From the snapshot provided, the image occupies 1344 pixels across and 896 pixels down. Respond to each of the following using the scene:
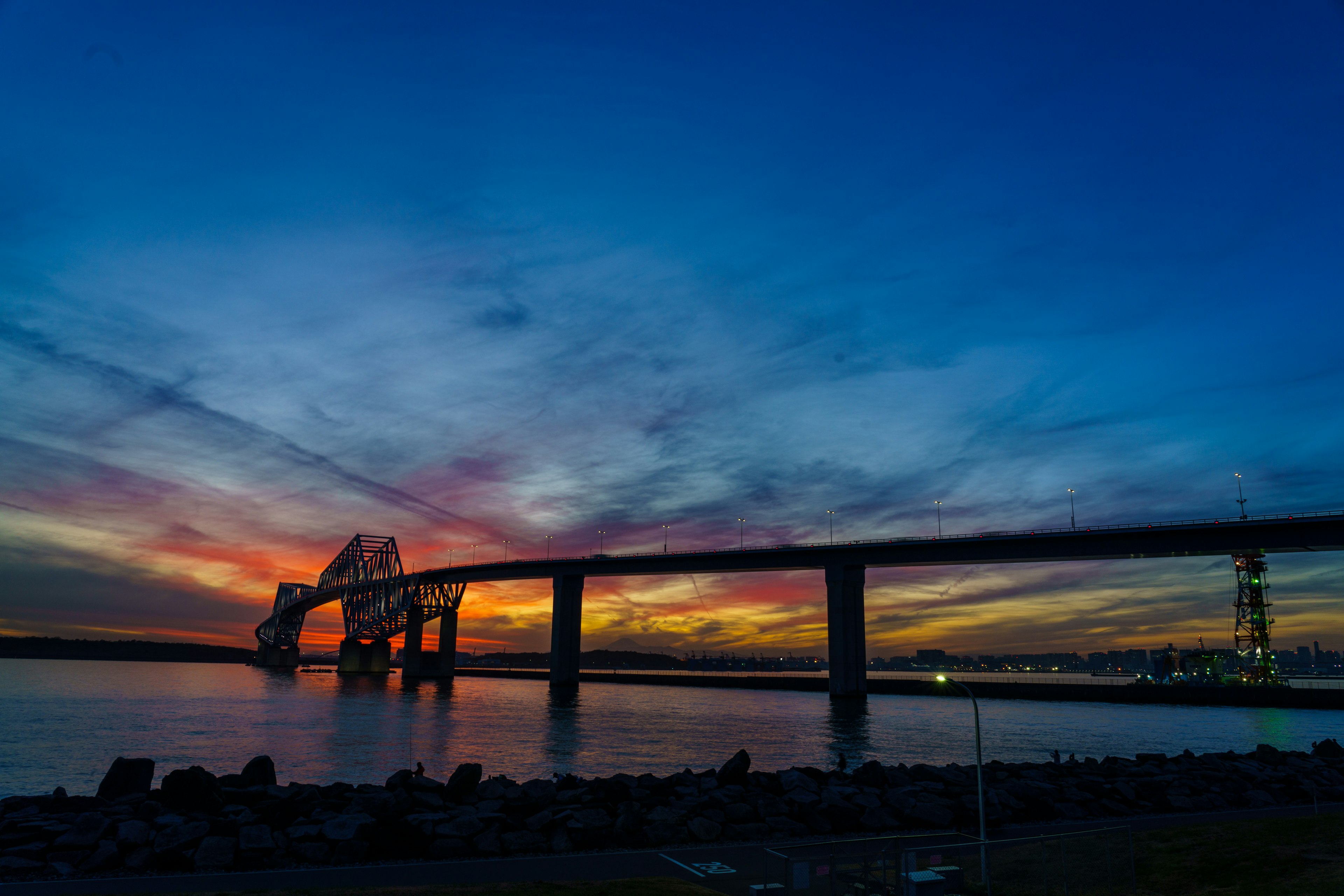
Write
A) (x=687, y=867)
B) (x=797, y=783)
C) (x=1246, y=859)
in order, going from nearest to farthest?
(x=687, y=867)
(x=1246, y=859)
(x=797, y=783)

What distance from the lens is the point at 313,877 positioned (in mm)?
18078

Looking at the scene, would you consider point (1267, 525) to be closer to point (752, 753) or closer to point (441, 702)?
point (752, 753)

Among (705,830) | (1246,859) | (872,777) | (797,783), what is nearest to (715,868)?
(705,830)

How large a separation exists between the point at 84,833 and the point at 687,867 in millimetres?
15521

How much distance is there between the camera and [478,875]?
17984mm

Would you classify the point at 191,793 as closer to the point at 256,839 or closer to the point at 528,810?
the point at 256,839

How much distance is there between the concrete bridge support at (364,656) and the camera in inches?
7618

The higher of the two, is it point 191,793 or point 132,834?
point 191,793

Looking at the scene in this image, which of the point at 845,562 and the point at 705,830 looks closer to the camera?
the point at 705,830

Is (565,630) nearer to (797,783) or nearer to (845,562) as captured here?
(845,562)

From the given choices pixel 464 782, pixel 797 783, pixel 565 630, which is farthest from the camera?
pixel 565 630

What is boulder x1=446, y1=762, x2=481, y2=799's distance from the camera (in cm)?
2639

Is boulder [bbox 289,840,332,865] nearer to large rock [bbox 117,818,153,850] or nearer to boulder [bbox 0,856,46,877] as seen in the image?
large rock [bbox 117,818,153,850]

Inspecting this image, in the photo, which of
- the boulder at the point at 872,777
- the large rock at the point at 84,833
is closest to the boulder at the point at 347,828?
the large rock at the point at 84,833
